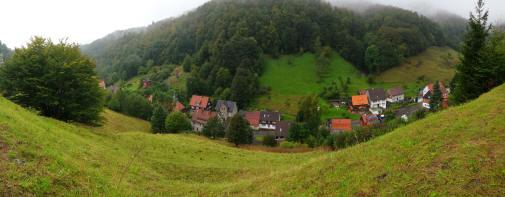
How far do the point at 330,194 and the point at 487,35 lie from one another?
75.1ft

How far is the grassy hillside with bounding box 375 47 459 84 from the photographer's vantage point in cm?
8312

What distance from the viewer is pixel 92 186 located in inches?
317

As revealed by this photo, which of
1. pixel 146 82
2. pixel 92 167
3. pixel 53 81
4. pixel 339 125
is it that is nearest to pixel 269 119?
pixel 339 125

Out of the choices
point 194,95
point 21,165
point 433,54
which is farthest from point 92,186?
point 433,54

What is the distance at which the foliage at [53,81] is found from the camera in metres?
20.4

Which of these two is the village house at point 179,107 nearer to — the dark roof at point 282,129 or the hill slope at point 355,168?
the dark roof at point 282,129

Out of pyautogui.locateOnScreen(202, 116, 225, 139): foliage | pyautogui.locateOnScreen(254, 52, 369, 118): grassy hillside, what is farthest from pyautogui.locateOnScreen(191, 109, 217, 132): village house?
pyautogui.locateOnScreen(254, 52, 369, 118): grassy hillside

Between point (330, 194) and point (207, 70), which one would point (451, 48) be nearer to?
point (207, 70)

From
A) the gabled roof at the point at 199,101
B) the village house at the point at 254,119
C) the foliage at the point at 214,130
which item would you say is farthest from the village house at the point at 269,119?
the gabled roof at the point at 199,101

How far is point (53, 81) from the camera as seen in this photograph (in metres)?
21.0

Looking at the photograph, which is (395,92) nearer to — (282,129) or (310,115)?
(310,115)

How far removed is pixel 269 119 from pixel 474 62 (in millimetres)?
42925

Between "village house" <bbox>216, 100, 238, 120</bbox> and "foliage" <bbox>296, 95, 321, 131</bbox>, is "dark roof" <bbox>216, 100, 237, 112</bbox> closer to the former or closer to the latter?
"village house" <bbox>216, 100, 238, 120</bbox>

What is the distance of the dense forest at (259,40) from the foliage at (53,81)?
158 feet
